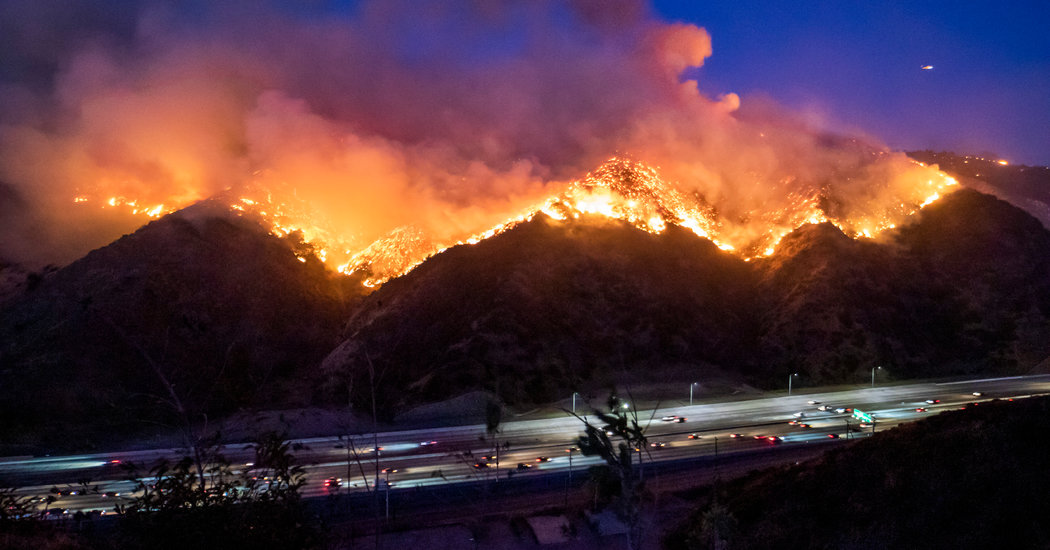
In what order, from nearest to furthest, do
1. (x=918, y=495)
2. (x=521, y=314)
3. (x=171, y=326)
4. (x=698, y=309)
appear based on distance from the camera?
(x=918, y=495) → (x=171, y=326) → (x=521, y=314) → (x=698, y=309)

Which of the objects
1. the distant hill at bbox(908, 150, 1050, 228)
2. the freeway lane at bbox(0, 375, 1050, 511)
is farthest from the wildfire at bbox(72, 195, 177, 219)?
the distant hill at bbox(908, 150, 1050, 228)

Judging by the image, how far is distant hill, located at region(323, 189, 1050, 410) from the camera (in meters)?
62.2

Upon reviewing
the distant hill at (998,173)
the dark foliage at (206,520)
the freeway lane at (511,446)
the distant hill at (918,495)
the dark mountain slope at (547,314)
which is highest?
the distant hill at (998,173)

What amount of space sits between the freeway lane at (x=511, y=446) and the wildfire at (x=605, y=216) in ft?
124

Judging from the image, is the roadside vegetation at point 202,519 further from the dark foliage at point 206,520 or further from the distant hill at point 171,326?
the distant hill at point 171,326

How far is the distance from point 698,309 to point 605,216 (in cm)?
1904

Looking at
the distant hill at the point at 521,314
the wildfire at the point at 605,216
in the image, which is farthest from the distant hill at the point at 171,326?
the wildfire at the point at 605,216

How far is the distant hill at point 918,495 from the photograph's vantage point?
45.1 feet

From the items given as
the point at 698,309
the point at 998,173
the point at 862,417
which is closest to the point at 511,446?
the point at 862,417

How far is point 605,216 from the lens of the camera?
281 ft

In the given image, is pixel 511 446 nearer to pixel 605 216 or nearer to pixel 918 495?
pixel 918 495

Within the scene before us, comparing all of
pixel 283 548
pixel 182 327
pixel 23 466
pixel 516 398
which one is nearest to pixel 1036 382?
pixel 516 398

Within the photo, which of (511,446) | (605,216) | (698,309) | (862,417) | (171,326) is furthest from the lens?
(605,216)

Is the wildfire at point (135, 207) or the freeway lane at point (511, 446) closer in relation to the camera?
the freeway lane at point (511, 446)
